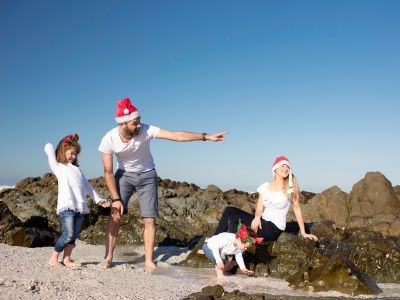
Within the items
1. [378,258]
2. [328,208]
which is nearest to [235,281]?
[378,258]

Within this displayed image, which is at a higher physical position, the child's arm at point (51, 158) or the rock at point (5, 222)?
the child's arm at point (51, 158)

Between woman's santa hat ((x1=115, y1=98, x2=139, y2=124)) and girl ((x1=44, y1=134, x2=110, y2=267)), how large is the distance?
756 mm

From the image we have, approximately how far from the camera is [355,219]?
1733cm

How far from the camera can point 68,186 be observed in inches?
285

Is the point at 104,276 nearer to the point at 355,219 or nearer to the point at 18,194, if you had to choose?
the point at 18,194

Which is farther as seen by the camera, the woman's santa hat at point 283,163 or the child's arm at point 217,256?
the woman's santa hat at point 283,163

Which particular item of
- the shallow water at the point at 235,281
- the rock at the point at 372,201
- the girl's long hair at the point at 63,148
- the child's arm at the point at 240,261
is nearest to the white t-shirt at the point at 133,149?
the girl's long hair at the point at 63,148

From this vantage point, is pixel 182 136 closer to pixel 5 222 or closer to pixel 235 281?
pixel 235 281

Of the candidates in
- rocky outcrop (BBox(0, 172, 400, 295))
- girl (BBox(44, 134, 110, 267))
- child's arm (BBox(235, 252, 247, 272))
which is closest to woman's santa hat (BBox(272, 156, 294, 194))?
rocky outcrop (BBox(0, 172, 400, 295))

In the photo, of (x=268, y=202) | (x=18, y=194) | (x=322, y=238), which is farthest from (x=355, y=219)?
(x=18, y=194)

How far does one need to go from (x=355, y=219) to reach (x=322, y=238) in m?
8.70

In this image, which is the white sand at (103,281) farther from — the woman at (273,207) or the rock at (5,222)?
the rock at (5,222)

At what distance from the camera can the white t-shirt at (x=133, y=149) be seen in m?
7.51

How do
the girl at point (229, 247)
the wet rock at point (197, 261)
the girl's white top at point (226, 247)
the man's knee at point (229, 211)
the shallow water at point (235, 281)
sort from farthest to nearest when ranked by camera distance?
the wet rock at point (197, 261) → the man's knee at point (229, 211) → the girl's white top at point (226, 247) → the girl at point (229, 247) → the shallow water at point (235, 281)
